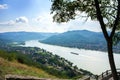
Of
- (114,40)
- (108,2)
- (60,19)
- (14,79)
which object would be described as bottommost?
(14,79)

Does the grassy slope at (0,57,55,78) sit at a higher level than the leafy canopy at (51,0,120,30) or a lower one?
lower


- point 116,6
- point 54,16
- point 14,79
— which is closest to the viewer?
point 14,79

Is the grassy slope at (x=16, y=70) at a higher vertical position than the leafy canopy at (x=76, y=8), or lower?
lower

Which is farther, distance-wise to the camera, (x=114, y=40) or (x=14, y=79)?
(x=114, y=40)

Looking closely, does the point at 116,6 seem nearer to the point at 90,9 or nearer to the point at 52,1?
the point at 90,9

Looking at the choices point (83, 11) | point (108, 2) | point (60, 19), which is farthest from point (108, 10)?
point (60, 19)

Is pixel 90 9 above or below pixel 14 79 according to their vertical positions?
above

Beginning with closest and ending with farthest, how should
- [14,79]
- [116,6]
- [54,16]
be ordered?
[14,79]
[116,6]
[54,16]

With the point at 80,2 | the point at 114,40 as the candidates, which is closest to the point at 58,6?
the point at 80,2

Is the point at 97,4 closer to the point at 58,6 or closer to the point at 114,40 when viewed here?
the point at 58,6
